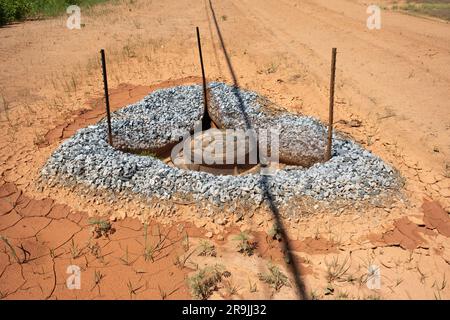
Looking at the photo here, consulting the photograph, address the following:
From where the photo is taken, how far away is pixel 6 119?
21.7ft

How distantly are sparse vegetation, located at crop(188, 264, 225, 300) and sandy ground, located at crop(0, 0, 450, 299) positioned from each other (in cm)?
8

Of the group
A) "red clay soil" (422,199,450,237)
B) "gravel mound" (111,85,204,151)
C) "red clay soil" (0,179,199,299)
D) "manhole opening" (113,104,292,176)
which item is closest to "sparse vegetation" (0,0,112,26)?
"gravel mound" (111,85,204,151)

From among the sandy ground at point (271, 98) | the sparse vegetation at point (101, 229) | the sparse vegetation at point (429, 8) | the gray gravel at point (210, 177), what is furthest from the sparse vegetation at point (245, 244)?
the sparse vegetation at point (429, 8)

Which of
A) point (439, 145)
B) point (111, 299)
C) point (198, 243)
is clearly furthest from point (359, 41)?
point (111, 299)

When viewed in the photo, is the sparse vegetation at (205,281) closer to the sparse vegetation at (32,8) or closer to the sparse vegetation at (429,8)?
the sparse vegetation at (429,8)

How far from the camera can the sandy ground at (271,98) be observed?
3725mm

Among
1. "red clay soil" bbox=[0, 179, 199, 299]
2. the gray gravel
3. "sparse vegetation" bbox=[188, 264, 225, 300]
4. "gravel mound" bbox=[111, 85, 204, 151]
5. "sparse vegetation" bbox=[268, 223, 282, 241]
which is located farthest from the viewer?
"gravel mound" bbox=[111, 85, 204, 151]

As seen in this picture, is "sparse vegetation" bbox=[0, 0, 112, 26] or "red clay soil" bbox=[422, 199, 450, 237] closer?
"red clay soil" bbox=[422, 199, 450, 237]

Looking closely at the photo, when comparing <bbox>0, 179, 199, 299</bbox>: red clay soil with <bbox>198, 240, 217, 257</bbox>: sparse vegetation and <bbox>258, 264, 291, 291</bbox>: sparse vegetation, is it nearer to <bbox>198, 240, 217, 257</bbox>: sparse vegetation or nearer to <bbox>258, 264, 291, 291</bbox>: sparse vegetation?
<bbox>198, 240, 217, 257</bbox>: sparse vegetation

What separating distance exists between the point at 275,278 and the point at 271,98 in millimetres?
4642

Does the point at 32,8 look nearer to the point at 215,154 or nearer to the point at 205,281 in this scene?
the point at 215,154

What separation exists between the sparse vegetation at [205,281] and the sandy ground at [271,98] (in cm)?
8

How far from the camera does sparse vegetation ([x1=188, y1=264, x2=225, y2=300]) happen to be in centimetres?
349
